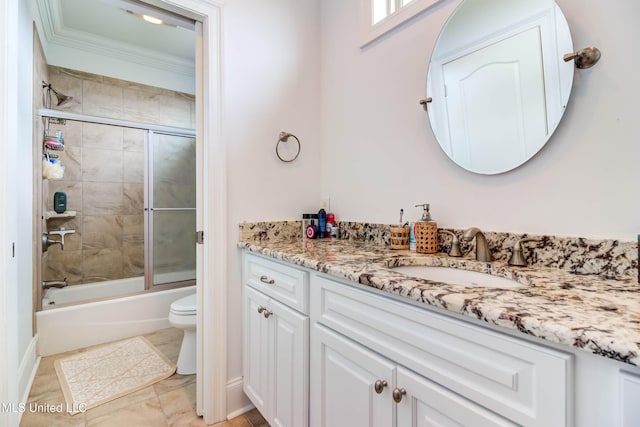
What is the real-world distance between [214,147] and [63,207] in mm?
2214

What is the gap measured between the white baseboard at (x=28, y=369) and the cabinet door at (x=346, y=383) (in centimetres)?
171

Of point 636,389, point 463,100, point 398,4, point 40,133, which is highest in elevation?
point 398,4

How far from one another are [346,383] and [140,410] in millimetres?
1342

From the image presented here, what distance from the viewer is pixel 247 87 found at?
165 centimetres

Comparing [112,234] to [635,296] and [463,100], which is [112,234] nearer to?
[463,100]

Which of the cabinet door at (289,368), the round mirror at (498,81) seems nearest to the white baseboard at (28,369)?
the cabinet door at (289,368)

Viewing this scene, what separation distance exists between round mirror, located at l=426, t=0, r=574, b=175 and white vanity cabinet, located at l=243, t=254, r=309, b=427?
86 centimetres

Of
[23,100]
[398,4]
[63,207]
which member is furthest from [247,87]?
[63,207]

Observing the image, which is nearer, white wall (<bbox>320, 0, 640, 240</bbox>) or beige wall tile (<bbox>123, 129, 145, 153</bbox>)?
white wall (<bbox>320, 0, 640, 240</bbox>)

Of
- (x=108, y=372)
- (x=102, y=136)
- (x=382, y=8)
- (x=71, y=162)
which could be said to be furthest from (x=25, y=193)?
(x=382, y=8)

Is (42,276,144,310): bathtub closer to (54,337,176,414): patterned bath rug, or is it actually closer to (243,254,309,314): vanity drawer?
(54,337,176,414): patterned bath rug

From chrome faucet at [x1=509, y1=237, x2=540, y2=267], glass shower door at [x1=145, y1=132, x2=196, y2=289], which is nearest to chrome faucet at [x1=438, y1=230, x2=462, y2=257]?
chrome faucet at [x1=509, y1=237, x2=540, y2=267]

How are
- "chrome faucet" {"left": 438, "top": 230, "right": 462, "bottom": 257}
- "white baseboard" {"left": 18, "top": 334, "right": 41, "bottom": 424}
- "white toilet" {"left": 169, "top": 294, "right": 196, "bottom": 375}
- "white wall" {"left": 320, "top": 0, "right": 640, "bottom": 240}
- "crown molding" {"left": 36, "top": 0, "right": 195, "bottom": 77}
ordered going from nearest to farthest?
"white wall" {"left": 320, "top": 0, "right": 640, "bottom": 240}
"chrome faucet" {"left": 438, "top": 230, "right": 462, "bottom": 257}
"white baseboard" {"left": 18, "top": 334, "right": 41, "bottom": 424}
"white toilet" {"left": 169, "top": 294, "right": 196, "bottom": 375}
"crown molding" {"left": 36, "top": 0, "right": 195, "bottom": 77}

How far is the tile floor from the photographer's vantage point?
4.92 feet
